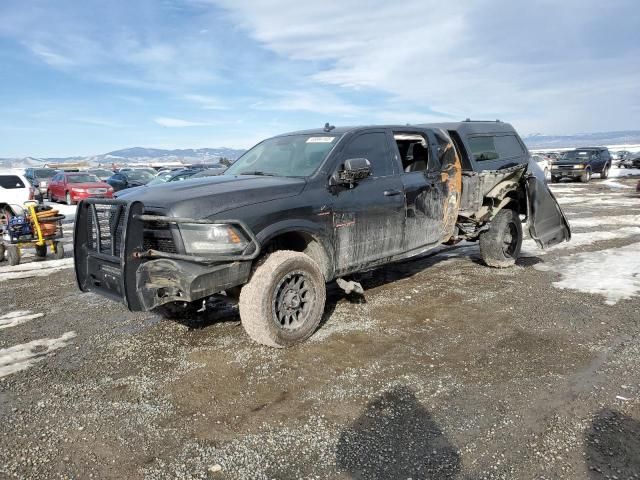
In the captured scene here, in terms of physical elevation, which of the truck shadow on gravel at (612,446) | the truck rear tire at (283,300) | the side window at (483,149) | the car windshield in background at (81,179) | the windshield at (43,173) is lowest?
the truck shadow on gravel at (612,446)

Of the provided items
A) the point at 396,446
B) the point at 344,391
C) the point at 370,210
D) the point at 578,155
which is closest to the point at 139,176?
the point at 578,155

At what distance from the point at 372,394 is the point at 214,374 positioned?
1262mm

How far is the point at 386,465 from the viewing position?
2.56 m

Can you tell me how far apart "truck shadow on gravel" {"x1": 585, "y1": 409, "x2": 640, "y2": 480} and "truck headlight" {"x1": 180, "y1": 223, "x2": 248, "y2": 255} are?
2.79 m

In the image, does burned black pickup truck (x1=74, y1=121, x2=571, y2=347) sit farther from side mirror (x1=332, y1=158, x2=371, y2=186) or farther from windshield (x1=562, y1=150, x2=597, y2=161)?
windshield (x1=562, y1=150, x2=597, y2=161)

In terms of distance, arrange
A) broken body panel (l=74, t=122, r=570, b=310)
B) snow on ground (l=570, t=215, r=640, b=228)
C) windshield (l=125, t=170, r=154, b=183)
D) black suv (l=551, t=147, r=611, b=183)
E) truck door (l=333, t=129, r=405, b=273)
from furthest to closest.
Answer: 1. windshield (l=125, t=170, r=154, b=183)
2. black suv (l=551, t=147, r=611, b=183)
3. snow on ground (l=570, t=215, r=640, b=228)
4. truck door (l=333, t=129, r=405, b=273)
5. broken body panel (l=74, t=122, r=570, b=310)

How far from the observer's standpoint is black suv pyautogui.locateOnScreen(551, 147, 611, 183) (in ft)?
87.2

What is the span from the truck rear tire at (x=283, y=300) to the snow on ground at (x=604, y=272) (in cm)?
348

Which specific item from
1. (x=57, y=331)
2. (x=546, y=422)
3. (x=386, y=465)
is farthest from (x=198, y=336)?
(x=546, y=422)

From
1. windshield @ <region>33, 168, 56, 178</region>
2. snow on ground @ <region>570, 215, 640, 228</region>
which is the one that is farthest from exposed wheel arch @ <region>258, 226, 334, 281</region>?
windshield @ <region>33, 168, 56, 178</region>

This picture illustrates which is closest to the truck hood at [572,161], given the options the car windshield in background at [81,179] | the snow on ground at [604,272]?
the snow on ground at [604,272]

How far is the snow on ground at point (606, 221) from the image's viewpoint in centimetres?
1151

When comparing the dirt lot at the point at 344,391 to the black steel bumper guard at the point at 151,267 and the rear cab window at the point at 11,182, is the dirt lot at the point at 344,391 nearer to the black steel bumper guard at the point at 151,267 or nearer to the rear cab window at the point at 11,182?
the black steel bumper guard at the point at 151,267

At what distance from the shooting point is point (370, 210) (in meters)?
4.89
